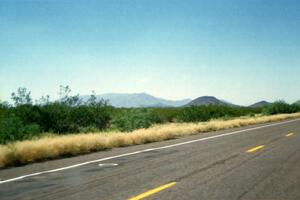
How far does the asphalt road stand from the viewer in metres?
7.07

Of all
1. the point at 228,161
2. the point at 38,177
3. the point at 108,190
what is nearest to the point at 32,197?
the point at 108,190

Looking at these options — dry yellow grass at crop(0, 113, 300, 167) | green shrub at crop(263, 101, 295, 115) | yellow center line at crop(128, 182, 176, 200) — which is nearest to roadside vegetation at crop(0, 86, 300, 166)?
dry yellow grass at crop(0, 113, 300, 167)

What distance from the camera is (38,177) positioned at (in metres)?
9.16

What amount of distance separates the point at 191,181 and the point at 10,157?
646 centimetres

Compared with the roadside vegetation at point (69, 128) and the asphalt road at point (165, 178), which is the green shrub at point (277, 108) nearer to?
the roadside vegetation at point (69, 128)

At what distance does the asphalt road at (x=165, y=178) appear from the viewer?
7074mm

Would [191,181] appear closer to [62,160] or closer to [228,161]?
[228,161]

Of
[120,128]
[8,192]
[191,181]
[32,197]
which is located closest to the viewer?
[32,197]

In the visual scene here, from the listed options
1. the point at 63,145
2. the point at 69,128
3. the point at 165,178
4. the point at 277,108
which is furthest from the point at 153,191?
the point at 277,108

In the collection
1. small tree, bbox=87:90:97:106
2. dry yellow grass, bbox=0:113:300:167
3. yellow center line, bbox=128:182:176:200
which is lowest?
yellow center line, bbox=128:182:176:200

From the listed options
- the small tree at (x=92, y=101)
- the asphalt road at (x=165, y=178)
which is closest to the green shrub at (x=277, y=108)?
the small tree at (x=92, y=101)

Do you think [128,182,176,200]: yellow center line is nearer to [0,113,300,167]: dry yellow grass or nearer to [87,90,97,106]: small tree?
[0,113,300,167]: dry yellow grass

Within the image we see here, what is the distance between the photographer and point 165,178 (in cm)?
856

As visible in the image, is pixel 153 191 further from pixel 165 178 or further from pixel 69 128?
pixel 69 128
